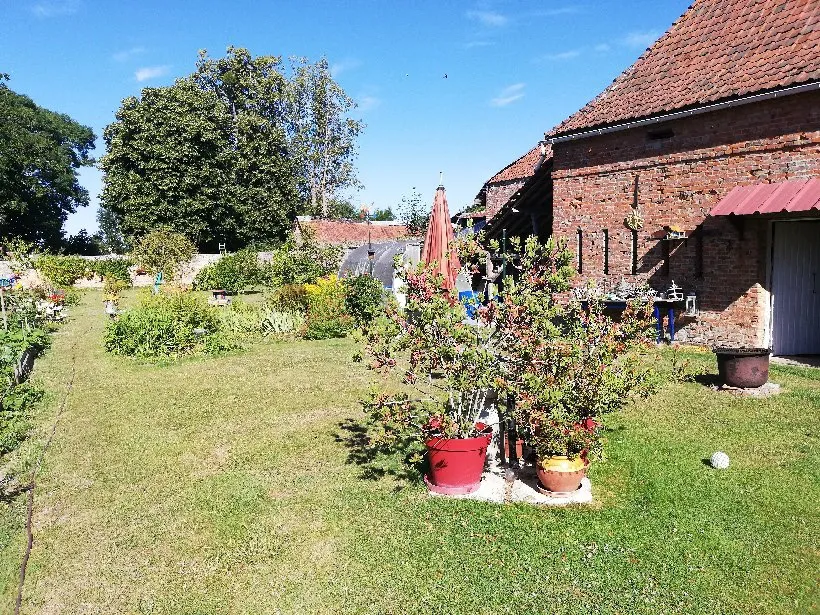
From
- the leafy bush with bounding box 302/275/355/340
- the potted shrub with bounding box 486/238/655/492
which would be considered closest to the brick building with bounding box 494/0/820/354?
the potted shrub with bounding box 486/238/655/492

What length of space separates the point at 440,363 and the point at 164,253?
2705 centimetres

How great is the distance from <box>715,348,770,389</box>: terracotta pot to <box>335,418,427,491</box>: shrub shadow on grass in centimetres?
492

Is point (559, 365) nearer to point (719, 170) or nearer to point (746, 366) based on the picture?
point (746, 366)

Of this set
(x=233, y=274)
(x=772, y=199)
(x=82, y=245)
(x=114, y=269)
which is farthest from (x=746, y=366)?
(x=82, y=245)

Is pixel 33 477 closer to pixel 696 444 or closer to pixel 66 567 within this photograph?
pixel 66 567

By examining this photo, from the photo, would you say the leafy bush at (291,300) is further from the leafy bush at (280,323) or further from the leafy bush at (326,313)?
the leafy bush at (280,323)

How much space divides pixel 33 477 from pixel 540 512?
216 inches

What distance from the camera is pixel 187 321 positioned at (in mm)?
14078

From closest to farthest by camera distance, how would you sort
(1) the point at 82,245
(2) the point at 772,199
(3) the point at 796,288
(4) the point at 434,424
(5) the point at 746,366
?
(4) the point at 434,424 < (5) the point at 746,366 < (2) the point at 772,199 < (3) the point at 796,288 < (1) the point at 82,245

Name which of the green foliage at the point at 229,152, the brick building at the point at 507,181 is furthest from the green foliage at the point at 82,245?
the brick building at the point at 507,181

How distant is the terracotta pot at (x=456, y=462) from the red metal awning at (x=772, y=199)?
7070 mm

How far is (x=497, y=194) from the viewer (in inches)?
1355

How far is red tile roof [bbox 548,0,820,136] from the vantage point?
1048 centimetres

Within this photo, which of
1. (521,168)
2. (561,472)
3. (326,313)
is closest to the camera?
(561,472)
